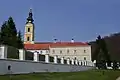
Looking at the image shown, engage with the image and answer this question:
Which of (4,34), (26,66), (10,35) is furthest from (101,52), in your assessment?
(26,66)

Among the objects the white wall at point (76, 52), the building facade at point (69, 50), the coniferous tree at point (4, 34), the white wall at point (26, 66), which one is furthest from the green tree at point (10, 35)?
the white wall at point (26, 66)

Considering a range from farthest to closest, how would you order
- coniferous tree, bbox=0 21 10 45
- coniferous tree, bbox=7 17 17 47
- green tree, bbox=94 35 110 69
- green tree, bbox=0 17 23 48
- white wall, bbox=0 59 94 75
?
green tree, bbox=94 35 110 69, coniferous tree, bbox=7 17 17 47, coniferous tree, bbox=0 21 10 45, green tree, bbox=0 17 23 48, white wall, bbox=0 59 94 75

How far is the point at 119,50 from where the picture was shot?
14538 cm

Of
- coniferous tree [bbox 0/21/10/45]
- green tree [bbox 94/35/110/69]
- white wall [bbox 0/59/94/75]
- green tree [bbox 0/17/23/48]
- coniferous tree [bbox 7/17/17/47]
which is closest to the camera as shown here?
white wall [bbox 0/59/94/75]

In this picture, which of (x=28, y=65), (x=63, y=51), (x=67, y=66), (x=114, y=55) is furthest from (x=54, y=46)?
(x=28, y=65)

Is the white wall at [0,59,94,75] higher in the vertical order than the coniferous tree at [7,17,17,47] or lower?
lower

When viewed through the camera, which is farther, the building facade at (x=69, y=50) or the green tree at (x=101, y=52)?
the building facade at (x=69, y=50)

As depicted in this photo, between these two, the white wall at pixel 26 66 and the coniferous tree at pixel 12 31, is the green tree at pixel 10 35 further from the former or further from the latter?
the white wall at pixel 26 66

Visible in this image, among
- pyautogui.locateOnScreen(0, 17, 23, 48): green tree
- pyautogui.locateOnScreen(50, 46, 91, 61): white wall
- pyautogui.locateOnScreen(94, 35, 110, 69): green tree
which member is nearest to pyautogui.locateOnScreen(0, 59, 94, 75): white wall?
pyautogui.locateOnScreen(0, 17, 23, 48): green tree

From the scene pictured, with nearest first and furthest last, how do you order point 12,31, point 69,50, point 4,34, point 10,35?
point 10,35, point 4,34, point 12,31, point 69,50

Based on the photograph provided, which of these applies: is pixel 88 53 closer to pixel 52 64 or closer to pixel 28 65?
pixel 52 64

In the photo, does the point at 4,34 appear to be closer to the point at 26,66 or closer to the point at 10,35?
the point at 10,35

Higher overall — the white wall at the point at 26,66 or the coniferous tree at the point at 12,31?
the coniferous tree at the point at 12,31

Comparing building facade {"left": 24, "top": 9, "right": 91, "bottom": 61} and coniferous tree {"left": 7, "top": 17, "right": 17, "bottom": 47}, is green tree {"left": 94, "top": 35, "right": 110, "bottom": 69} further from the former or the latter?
coniferous tree {"left": 7, "top": 17, "right": 17, "bottom": 47}
